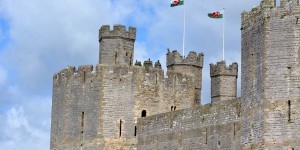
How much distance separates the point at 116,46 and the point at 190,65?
4.56 meters

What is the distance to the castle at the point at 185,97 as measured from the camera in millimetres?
35906

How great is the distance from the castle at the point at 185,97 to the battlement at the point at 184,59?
0.05 m

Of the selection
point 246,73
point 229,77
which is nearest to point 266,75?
point 246,73

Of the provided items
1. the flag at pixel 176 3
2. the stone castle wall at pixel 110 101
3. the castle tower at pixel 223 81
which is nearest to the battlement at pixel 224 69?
the castle tower at pixel 223 81

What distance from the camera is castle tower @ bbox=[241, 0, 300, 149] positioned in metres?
35.5

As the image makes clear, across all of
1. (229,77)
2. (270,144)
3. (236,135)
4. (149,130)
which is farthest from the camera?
(229,77)

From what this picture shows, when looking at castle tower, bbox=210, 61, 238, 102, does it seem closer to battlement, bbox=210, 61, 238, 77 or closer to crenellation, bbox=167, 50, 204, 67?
battlement, bbox=210, 61, 238, 77

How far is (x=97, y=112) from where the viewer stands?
4572 cm

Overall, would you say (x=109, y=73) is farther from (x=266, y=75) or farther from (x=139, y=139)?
(x=266, y=75)

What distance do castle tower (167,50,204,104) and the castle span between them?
0.05 metres

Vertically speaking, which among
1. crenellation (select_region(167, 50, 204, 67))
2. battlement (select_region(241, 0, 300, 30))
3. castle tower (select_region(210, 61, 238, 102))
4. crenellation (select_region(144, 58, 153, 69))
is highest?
battlement (select_region(241, 0, 300, 30))

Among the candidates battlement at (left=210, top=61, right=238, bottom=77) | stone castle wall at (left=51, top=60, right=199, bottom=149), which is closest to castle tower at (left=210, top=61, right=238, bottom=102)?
battlement at (left=210, top=61, right=238, bottom=77)

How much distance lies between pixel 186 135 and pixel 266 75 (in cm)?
693

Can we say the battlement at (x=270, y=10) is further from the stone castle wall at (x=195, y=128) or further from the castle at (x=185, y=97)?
the stone castle wall at (x=195, y=128)
